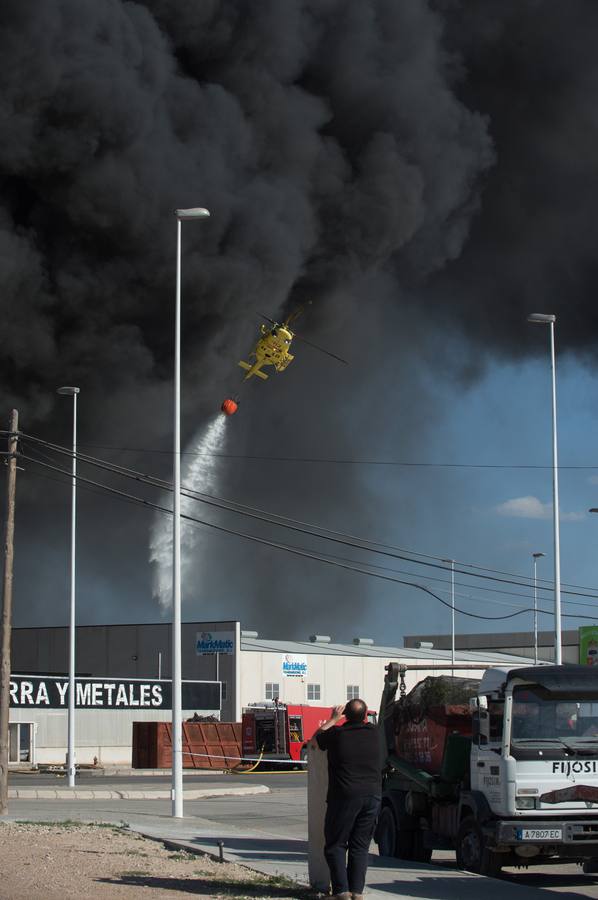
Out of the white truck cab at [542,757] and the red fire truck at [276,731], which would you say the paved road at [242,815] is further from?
the red fire truck at [276,731]

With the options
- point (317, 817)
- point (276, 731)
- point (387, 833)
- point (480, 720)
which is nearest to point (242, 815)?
point (387, 833)

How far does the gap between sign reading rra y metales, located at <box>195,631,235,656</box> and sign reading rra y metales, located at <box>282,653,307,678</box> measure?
3019 millimetres

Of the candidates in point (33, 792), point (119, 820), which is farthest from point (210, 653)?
point (119, 820)

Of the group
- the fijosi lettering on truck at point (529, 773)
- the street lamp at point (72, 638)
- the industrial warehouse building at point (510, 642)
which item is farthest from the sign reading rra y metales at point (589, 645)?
the industrial warehouse building at point (510, 642)

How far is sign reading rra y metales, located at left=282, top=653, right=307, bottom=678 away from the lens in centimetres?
5694

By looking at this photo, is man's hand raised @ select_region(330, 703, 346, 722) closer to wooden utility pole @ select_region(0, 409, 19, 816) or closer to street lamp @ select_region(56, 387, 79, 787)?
wooden utility pole @ select_region(0, 409, 19, 816)

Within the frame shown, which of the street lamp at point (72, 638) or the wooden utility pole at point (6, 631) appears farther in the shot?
the street lamp at point (72, 638)

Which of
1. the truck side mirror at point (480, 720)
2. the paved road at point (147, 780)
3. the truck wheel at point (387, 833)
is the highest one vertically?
the truck side mirror at point (480, 720)

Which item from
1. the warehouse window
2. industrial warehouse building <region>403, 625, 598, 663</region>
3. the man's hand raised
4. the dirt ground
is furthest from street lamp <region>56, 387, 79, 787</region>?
industrial warehouse building <region>403, 625, 598, 663</region>

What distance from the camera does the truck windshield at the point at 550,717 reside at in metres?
12.2

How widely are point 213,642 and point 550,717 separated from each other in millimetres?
44383

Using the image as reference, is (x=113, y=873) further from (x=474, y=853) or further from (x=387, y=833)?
(x=387, y=833)

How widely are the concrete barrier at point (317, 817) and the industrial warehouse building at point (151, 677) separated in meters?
34.7

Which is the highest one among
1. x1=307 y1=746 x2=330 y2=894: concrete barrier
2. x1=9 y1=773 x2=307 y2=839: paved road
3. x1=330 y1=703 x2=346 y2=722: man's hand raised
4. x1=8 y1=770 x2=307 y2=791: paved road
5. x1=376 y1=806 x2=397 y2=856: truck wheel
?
x1=330 y1=703 x2=346 y2=722: man's hand raised
